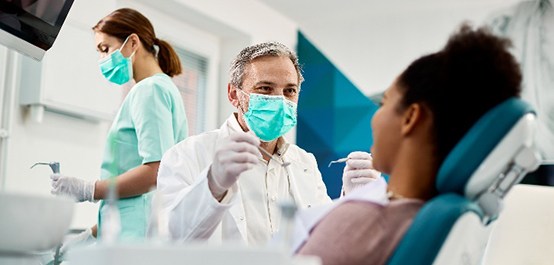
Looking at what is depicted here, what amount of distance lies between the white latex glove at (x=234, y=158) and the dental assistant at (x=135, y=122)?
2.43 feet

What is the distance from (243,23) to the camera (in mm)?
4406

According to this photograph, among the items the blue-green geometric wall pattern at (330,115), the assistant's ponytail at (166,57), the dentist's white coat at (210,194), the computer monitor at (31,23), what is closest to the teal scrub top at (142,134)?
the assistant's ponytail at (166,57)

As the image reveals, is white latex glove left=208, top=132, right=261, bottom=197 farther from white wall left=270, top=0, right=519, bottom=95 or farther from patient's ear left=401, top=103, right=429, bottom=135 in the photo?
white wall left=270, top=0, right=519, bottom=95

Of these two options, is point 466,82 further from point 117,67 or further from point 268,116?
point 117,67

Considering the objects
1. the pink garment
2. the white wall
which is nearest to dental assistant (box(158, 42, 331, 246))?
the pink garment

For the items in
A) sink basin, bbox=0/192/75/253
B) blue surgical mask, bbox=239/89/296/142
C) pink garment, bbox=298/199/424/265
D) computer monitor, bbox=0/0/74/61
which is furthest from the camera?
blue surgical mask, bbox=239/89/296/142

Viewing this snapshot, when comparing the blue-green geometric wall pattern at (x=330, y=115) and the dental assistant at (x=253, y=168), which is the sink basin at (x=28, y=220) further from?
the blue-green geometric wall pattern at (x=330, y=115)

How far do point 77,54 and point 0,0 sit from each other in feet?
4.92

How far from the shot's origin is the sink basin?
2.87 feet

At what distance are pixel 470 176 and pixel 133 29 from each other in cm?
163

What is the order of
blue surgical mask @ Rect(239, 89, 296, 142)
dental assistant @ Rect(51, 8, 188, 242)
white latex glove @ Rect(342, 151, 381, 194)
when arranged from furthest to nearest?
1. dental assistant @ Rect(51, 8, 188, 242)
2. blue surgical mask @ Rect(239, 89, 296, 142)
3. white latex glove @ Rect(342, 151, 381, 194)

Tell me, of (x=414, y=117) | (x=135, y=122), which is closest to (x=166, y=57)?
(x=135, y=122)

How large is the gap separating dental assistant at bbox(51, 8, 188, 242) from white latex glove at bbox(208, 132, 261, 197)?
74cm

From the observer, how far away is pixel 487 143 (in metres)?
0.96
